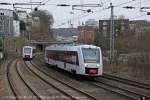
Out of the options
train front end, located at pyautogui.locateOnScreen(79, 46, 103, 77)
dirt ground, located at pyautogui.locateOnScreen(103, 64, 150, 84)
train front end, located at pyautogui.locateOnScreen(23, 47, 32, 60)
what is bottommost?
train front end, located at pyautogui.locateOnScreen(23, 47, 32, 60)

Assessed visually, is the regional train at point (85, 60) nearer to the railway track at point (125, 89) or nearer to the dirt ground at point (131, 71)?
the railway track at point (125, 89)

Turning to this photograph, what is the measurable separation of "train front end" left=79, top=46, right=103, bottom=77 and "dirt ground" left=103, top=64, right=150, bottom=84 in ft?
11.5

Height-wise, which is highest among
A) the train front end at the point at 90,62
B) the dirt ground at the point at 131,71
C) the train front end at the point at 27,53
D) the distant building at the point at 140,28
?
the distant building at the point at 140,28

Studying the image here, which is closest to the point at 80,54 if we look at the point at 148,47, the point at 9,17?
the point at 148,47

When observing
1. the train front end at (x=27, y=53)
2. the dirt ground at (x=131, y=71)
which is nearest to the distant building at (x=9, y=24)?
the train front end at (x=27, y=53)

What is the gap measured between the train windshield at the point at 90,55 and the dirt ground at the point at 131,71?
3739 mm

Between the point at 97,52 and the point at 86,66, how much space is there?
1.85 m

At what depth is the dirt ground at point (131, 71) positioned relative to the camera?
3027 cm

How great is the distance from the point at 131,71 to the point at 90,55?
668 cm

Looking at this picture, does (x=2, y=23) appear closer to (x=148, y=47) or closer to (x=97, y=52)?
(x=148, y=47)

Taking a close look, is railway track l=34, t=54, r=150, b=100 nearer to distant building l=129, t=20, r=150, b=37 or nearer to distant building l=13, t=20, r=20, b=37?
distant building l=129, t=20, r=150, b=37

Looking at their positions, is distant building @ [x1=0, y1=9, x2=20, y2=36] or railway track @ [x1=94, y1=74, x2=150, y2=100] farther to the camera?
distant building @ [x1=0, y1=9, x2=20, y2=36]

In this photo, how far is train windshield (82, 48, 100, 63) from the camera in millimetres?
28391

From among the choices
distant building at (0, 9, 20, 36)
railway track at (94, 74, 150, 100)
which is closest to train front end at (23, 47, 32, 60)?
railway track at (94, 74, 150, 100)
